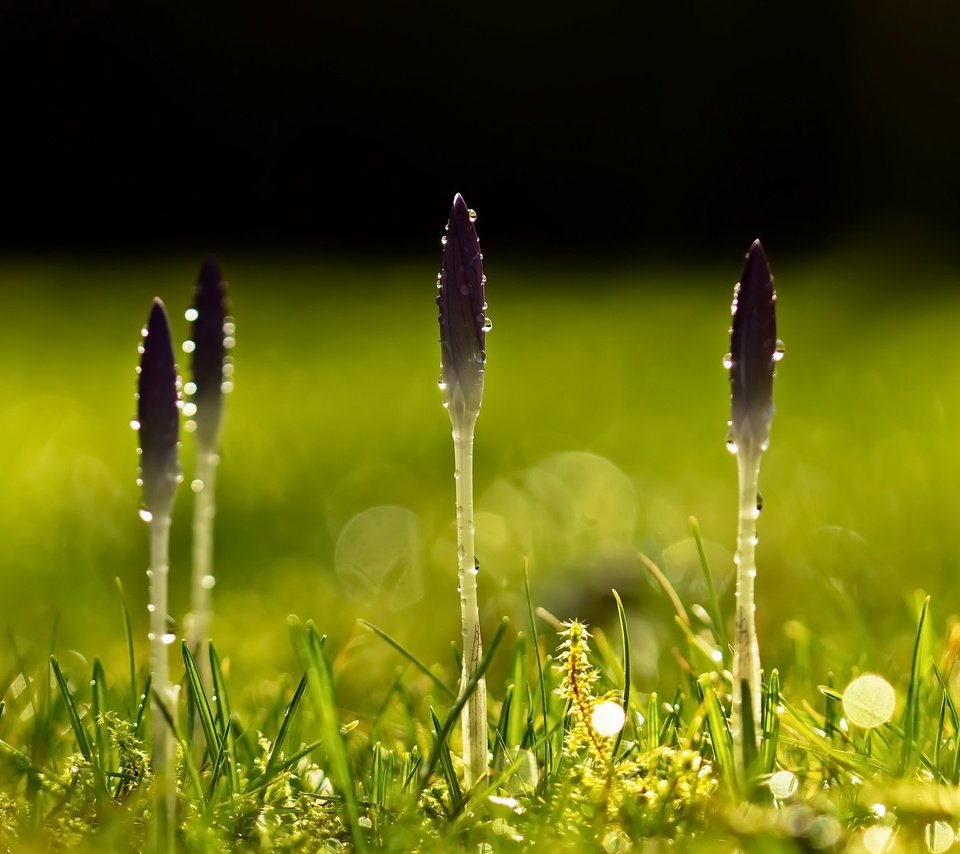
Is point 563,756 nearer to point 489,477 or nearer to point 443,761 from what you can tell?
point 443,761

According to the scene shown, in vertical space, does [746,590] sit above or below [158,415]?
below

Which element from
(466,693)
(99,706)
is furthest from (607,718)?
(99,706)

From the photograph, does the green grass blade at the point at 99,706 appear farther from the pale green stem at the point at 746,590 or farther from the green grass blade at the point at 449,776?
the pale green stem at the point at 746,590

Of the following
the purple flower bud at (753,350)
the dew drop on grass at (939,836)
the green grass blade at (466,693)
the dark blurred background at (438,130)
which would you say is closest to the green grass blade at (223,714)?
the green grass blade at (466,693)

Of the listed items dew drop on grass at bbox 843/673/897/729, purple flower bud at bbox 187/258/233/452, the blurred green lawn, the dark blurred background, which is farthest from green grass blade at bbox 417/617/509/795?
the dark blurred background

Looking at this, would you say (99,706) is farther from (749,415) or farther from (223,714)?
(749,415)

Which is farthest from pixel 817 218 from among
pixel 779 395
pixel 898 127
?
pixel 779 395
